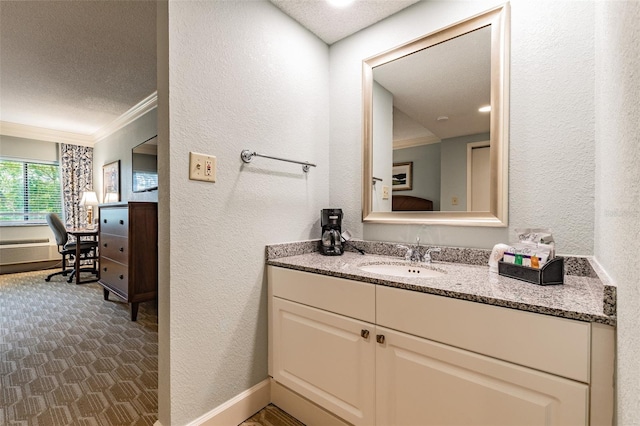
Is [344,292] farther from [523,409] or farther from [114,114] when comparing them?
[114,114]

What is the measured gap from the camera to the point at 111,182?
4742 mm

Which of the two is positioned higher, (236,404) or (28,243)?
(28,243)

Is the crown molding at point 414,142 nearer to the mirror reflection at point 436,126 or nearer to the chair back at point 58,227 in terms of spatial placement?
the mirror reflection at point 436,126

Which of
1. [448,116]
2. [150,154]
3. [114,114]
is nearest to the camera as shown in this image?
[448,116]

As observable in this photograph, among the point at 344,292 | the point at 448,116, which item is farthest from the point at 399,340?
the point at 448,116

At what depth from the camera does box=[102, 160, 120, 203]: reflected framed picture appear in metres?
4.57

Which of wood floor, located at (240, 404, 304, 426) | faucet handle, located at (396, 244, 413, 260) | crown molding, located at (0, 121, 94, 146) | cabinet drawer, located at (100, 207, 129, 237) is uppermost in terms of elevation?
crown molding, located at (0, 121, 94, 146)

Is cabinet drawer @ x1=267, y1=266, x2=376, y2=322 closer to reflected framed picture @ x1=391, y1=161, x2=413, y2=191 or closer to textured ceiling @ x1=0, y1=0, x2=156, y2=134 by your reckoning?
reflected framed picture @ x1=391, y1=161, x2=413, y2=191

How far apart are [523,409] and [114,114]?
5.37m

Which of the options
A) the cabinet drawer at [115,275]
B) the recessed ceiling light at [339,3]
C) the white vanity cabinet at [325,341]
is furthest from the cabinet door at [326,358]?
the cabinet drawer at [115,275]

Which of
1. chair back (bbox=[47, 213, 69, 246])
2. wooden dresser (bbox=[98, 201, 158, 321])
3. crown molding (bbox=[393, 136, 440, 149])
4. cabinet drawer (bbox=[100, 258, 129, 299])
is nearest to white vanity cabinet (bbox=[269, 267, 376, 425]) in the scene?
crown molding (bbox=[393, 136, 440, 149])

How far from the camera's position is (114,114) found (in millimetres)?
4191

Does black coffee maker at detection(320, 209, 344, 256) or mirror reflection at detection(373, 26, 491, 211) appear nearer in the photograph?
mirror reflection at detection(373, 26, 491, 211)

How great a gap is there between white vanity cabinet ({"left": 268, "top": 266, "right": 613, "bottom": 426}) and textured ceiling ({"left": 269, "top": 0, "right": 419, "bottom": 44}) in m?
1.48
